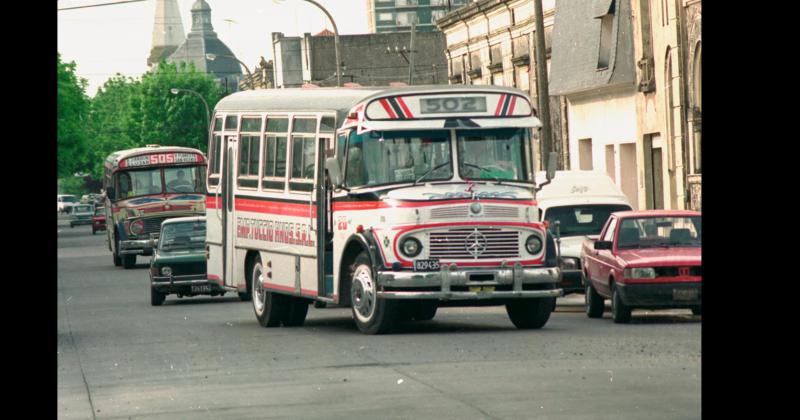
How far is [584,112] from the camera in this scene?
45219 millimetres

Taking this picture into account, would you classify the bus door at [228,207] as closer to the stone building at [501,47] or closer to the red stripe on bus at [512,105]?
the red stripe on bus at [512,105]

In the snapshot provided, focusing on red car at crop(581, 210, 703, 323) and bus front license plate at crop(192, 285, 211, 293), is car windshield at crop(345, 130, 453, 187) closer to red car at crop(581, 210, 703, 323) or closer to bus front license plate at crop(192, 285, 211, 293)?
red car at crop(581, 210, 703, 323)

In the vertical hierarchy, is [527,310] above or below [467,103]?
below

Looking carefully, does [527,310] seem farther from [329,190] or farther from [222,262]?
[222,262]

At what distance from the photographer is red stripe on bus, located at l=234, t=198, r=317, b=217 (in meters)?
20.8

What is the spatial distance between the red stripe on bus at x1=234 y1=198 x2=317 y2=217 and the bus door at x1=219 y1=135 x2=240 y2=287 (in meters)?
0.32

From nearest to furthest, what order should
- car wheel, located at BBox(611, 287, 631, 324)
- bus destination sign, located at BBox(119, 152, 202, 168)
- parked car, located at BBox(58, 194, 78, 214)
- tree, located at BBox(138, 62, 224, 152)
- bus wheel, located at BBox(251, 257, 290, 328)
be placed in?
1. car wheel, located at BBox(611, 287, 631, 324)
2. bus wheel, located at BBox(251, 257, 290, 328)
3. bus destination sign, located at BBox(119, 152, 202, 168)
4. tree, located at BBox(138, 62, 224, 152)
5. parked car, located at BBox(58, 194, 78, 214)

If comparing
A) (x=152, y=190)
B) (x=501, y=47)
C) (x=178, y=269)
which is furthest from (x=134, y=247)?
(x=178, y=269)

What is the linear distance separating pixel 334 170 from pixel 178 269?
12196 millimetres

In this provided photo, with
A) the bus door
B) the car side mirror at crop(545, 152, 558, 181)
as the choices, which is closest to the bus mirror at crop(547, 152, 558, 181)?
the car side mirror at crop(545, 152, 558, 181)

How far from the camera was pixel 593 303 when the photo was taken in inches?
891

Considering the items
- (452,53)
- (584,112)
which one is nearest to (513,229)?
(584,112)

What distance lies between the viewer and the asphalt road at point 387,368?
39.7 ft
